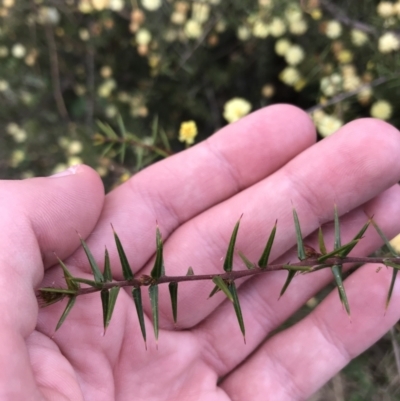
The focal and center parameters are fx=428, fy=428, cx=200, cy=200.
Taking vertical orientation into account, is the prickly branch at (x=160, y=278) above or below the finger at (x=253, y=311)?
above

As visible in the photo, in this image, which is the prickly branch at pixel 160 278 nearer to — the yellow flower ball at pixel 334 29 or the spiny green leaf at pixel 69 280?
the spiny green leaf at pixel 69 280

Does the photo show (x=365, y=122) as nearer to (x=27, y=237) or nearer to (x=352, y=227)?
(x=352, y=227)

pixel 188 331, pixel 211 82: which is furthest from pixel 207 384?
pixel 211 82

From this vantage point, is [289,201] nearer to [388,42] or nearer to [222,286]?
[222,286]

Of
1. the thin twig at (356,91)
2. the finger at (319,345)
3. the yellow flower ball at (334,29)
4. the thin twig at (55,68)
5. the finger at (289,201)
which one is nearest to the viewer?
the finger at (289,201)

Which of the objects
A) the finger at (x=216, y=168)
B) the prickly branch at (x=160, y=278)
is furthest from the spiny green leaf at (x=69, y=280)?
the finger at (x=216, y=168)

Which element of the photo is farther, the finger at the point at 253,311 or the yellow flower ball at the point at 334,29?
the yellow flower ball at the point at 334,29

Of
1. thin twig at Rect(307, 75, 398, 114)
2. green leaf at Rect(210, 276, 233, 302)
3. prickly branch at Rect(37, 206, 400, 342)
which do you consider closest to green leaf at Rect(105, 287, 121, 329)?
prickly branch at Rect(37, 206, 400, 342)

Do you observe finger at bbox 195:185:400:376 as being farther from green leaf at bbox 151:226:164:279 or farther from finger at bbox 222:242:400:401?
green leaf at bbox 151:226:164:279
